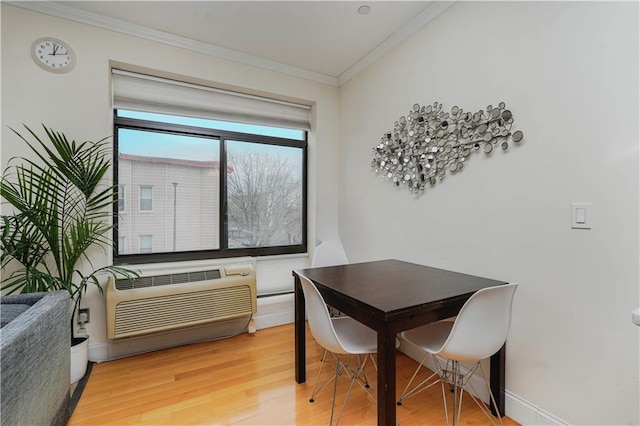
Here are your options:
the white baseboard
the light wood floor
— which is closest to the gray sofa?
the light wood floor

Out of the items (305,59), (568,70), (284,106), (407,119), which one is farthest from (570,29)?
(284,106)

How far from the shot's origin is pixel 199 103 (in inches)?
108

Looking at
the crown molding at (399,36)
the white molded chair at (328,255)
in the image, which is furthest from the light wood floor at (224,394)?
the crown molding at (399,36)

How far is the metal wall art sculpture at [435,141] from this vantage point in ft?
5.80

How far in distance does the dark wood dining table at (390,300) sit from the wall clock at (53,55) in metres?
2.34

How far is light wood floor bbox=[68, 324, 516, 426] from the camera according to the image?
5.46 ft

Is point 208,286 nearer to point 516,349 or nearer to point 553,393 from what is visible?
point 516,349

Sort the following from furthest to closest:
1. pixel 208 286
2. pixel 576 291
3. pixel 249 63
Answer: pixel 249 63 < pixel 208 286 < pixel 576 291

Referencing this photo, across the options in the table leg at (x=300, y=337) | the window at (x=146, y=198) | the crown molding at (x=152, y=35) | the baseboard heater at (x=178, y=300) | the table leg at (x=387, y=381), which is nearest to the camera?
the table leg at (x=387, y=381)

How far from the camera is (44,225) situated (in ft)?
6.22

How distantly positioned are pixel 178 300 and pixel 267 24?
7.67ft

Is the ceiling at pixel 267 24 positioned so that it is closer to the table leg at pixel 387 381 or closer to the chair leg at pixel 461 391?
the table leg at pixel 387 381

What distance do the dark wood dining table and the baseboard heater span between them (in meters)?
0.89

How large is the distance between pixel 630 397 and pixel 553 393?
31 centimetres
